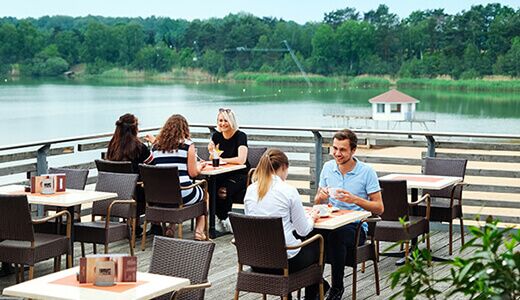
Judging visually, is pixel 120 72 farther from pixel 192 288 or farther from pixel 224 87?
pixel 192 288

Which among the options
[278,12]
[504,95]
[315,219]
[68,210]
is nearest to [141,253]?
[68,210]

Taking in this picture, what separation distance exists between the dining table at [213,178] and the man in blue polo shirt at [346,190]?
2.00m

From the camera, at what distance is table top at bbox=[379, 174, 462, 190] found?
757 cm

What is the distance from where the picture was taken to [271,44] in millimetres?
97500

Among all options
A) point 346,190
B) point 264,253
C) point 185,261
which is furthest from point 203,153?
point 185,261

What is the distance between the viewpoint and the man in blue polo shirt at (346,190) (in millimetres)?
6137

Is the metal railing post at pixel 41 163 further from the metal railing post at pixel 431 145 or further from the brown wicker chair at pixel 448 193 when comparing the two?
the metal railing post at pixel 431 145

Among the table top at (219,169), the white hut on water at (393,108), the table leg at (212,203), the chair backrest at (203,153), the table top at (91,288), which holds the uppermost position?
the table top at (91,288)

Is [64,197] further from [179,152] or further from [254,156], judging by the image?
[254,156]

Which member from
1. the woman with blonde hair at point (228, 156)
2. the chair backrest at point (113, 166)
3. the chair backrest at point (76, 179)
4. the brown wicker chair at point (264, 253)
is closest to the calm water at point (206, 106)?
the woman with blonde hair at point (228, 156)

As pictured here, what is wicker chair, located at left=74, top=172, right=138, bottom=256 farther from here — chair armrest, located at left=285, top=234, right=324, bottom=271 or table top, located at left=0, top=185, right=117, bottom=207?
chair armrest, located at left=285, top=234, right=324, bottom=271

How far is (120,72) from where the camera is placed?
10194 centimetres

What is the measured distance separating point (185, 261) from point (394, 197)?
2.62 meters

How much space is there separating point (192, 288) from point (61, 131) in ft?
170
